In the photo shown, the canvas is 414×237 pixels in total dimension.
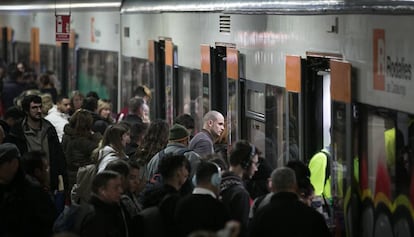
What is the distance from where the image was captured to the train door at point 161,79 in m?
17.8

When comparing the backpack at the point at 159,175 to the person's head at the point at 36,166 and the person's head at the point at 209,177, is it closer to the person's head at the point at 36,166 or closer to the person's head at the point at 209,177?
the person's head at the point at 36,166

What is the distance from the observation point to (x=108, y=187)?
8781mm

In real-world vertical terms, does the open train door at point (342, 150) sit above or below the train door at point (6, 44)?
below

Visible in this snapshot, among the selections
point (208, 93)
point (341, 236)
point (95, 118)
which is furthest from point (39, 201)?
point (95, 118)

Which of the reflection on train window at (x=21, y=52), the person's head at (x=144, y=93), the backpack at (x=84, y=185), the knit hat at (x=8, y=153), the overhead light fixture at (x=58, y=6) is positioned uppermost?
the overhead light fixture at (x=58, y=6)

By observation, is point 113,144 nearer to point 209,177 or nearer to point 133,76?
point 209,177

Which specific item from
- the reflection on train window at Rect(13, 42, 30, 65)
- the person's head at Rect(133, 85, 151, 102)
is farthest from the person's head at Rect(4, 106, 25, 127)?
the reflection on train window at Rect(13, 42, 30, 65)

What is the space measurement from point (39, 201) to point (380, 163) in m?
2.55

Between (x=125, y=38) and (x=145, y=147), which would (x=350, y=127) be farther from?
(x=125, y=38)

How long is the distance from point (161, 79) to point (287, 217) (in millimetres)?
10237

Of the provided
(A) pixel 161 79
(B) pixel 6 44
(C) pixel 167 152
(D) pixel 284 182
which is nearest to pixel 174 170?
(D) pixel 284 182

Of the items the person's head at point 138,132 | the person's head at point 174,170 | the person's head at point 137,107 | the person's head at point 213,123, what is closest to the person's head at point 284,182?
the person's head at point 174,170

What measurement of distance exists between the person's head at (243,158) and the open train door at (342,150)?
2.56 feet

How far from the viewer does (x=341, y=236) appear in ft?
33.9
